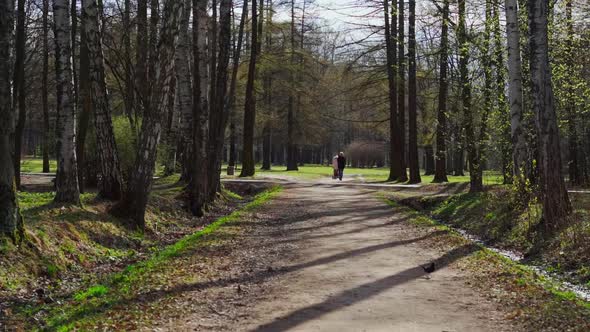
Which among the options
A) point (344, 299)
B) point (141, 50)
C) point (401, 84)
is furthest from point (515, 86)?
point (401, 84)

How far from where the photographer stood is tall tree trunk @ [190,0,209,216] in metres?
16.2

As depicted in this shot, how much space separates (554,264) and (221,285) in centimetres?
540

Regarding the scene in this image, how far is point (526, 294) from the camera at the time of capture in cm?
708

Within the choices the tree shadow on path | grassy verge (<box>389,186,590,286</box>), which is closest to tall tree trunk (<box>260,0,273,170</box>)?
grassy verge (<box>389,186,590,286</box>)

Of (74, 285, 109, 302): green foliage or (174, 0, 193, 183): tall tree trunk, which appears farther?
(174, 0, 193, 183): tall tree trunk

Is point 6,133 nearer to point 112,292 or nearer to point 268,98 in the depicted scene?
point 112,292

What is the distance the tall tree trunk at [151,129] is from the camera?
40.3 ft

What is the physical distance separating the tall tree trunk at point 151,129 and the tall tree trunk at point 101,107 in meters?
1.29

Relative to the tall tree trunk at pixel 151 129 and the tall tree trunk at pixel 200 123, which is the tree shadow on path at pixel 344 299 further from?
the tall tree trunk at pixel 200 123

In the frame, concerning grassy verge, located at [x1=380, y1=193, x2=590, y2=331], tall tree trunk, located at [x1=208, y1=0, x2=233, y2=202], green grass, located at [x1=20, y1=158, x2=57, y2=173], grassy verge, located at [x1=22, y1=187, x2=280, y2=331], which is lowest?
grassy verge, located at [x1=380, y1=193, x2=590, y2=331]

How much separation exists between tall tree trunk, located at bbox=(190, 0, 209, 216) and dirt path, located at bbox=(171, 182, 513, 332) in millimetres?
3999

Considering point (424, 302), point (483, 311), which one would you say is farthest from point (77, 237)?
point (483, 311)

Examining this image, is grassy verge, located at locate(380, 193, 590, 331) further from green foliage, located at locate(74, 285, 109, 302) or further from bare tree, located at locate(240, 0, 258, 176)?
bare tree, located at locate(240, 0, 258, 176)

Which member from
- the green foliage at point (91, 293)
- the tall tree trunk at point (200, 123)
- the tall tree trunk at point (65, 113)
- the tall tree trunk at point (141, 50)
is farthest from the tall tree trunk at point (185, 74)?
the green foliage at point (91, 293)
